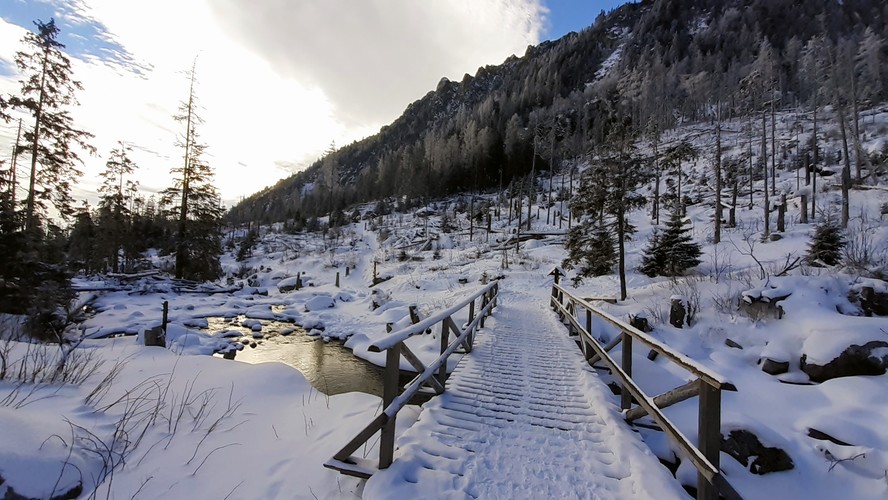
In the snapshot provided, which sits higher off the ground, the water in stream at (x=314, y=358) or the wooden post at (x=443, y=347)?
the wooden post at (x=443, y=347)

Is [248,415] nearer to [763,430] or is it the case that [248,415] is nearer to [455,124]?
[763,430]

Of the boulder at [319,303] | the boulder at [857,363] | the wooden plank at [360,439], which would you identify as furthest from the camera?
the boulder at [319,303]

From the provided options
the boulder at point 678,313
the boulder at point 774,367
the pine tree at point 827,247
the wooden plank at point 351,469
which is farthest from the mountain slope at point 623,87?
the wooden plank at point 351,469

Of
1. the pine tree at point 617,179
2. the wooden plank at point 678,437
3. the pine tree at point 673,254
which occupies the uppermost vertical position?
the pine tree at point 617,179

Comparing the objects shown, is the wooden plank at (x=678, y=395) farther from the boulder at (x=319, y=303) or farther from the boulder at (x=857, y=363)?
the boulder at (x=319, y=303)

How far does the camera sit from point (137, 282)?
18.1 meters

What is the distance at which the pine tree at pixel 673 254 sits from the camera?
52.6 ft

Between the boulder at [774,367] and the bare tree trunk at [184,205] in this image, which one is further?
the bare tree trunk at [184,205]

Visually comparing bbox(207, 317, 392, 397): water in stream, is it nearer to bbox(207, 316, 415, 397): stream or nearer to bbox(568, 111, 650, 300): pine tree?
bbox(207, 316, 415, 397): stream

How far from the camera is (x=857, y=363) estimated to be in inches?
204

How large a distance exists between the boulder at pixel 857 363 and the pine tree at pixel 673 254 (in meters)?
10.7

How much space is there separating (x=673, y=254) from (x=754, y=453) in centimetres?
1408

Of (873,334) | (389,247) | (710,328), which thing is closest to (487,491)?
(873,334)

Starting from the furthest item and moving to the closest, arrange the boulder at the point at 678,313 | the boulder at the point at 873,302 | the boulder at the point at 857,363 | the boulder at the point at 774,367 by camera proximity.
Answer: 1. the boulder at the point at 678,313
2. the boulder at the point at 873,302
3. the boulder at the point at 774,367
4. the boulder at the point at 857,363
